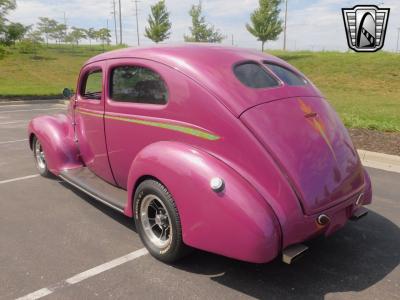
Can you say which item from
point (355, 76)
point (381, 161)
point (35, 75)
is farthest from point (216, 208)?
point (35, 75)

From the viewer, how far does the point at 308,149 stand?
309 centimetres

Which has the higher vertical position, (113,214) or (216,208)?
(216,208)

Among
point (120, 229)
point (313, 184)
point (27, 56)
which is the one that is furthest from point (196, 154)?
point (27, 56)

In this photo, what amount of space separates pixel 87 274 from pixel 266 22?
36096 millimetres

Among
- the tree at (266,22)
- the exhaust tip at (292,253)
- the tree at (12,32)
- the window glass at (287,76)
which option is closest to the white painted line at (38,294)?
the exhaust tip at (292,253)

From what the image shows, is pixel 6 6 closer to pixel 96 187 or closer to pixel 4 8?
pixel 4 8

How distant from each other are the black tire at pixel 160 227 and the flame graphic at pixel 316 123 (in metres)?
1.37

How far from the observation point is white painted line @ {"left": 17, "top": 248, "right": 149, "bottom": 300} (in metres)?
2.96

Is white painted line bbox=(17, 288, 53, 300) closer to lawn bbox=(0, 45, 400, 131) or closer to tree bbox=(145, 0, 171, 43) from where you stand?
lawn bbox=(0, 45, 400, 131)

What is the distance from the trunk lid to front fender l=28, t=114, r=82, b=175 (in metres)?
2.95

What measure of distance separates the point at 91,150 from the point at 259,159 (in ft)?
8.42

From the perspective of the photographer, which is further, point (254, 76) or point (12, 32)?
point (12, 32)

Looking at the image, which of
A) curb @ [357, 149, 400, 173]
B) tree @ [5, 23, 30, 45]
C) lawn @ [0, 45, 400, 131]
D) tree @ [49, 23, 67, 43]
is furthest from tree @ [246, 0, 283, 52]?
tree @ [49, 23, 67, 43]

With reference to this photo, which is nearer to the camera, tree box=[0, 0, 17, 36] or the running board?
the running board
